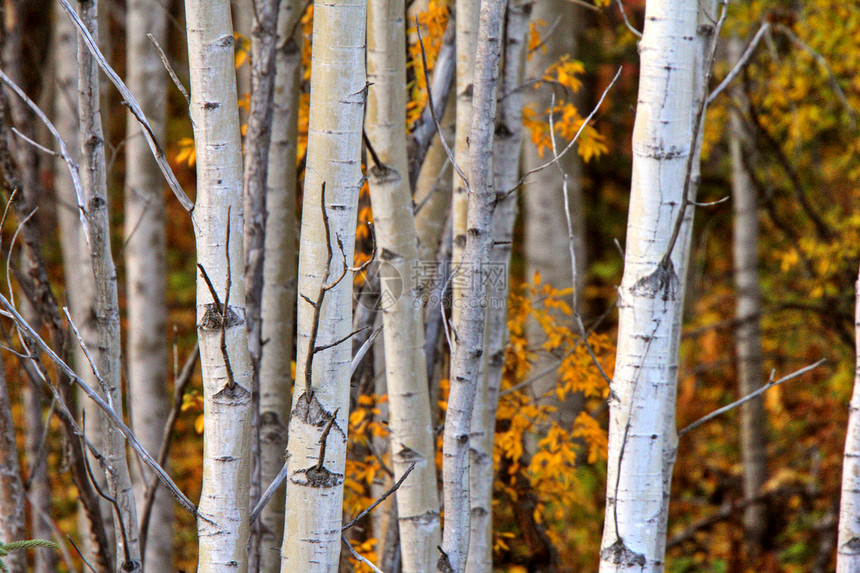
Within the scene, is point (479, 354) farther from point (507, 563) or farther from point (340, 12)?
point (507, 563)

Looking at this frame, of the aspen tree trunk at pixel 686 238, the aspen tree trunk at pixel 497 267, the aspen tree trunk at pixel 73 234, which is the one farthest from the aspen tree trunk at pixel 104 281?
the aspen tree trunk at pixel 73 234

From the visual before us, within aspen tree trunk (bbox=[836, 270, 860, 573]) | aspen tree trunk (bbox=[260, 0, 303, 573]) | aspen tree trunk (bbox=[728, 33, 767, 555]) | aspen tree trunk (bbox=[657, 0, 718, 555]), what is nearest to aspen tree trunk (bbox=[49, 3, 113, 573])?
aspen tree trunk (bbox=[260, 0, 303, 573])

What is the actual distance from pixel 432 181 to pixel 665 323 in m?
1.21

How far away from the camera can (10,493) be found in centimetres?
188

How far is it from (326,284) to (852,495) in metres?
1.52

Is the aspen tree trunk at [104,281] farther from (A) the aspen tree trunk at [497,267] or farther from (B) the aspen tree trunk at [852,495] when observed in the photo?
(B) the aspen tree trunk at [852,495]

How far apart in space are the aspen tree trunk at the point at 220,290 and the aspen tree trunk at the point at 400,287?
54 centimetres

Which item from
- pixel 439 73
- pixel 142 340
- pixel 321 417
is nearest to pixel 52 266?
pixel 142 340

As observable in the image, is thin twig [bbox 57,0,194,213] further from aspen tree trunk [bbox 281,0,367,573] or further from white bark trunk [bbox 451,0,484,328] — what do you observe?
white bark trunk [bbox 451,0,484,328]

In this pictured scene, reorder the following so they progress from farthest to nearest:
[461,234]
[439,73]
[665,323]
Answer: [439,73], [461,234], [665,323]

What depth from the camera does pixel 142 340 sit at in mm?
4062

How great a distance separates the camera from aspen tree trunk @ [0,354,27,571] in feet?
6.12

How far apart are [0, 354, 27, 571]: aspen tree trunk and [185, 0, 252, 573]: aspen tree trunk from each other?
88 centimetres

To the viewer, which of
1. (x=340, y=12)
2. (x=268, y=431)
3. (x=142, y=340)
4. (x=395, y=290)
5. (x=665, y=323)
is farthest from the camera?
(x=142, y=340)
